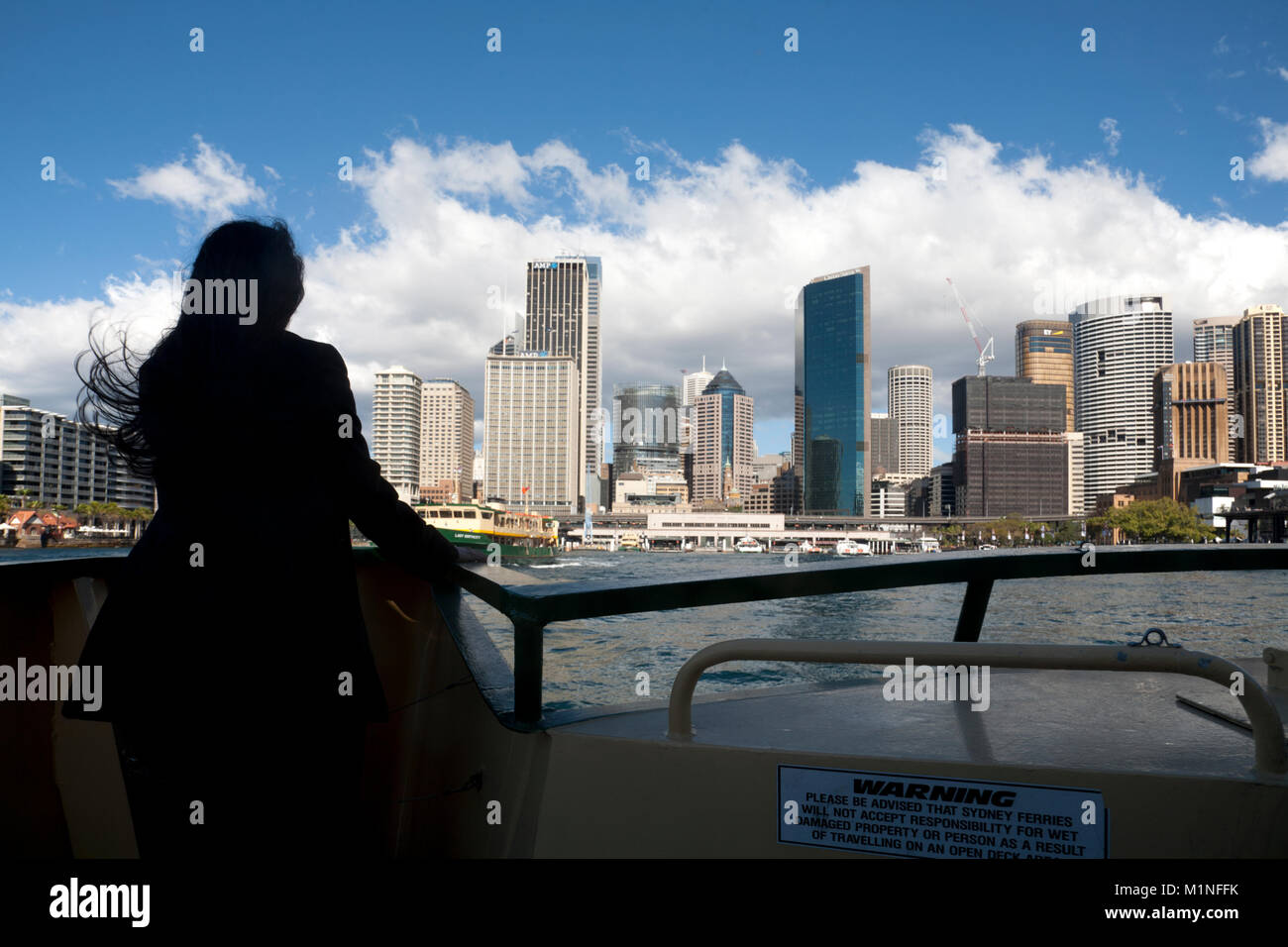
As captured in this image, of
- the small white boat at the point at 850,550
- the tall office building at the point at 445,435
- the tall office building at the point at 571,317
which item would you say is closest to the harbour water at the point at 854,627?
the small white boat at the point at 850,550

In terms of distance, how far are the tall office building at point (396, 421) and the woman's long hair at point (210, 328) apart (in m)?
119

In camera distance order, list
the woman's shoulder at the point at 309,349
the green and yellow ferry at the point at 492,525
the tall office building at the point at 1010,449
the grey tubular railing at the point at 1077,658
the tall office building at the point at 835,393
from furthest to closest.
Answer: the tall office building at the point at 835,393, the tall office building at the point at 1010,449, the green and yellow ferry at the point at 492,525, the woman's shoulder at the point at 309,349, the grey tubular railing at the point at 1077,658

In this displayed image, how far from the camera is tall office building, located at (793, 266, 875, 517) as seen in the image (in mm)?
157375

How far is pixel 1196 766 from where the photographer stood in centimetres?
125

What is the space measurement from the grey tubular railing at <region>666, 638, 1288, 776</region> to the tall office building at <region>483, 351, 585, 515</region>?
123448mm

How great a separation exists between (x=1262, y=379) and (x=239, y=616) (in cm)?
20374

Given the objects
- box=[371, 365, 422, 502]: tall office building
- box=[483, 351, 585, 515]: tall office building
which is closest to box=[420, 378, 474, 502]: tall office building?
box=[371, 365, 422, 502]: tall office building

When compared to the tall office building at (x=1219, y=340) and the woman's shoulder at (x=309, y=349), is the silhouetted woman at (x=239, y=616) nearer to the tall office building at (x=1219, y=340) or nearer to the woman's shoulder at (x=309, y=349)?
the woman's shoulder at (x=309, y=349)

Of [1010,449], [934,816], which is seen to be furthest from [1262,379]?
[934,816]

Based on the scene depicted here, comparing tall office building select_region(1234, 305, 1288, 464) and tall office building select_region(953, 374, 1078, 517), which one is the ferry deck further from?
tall office building select_region(1234, 305, 1288, 464)

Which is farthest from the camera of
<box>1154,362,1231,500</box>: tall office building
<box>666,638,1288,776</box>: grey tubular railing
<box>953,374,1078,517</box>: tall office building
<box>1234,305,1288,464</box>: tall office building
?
<box>1234,305,1288,464</box>: tall office building

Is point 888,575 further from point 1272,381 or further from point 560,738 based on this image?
point 1272,381

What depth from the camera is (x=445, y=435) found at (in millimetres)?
147500

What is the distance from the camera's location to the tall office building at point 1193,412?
14625 centimetres
